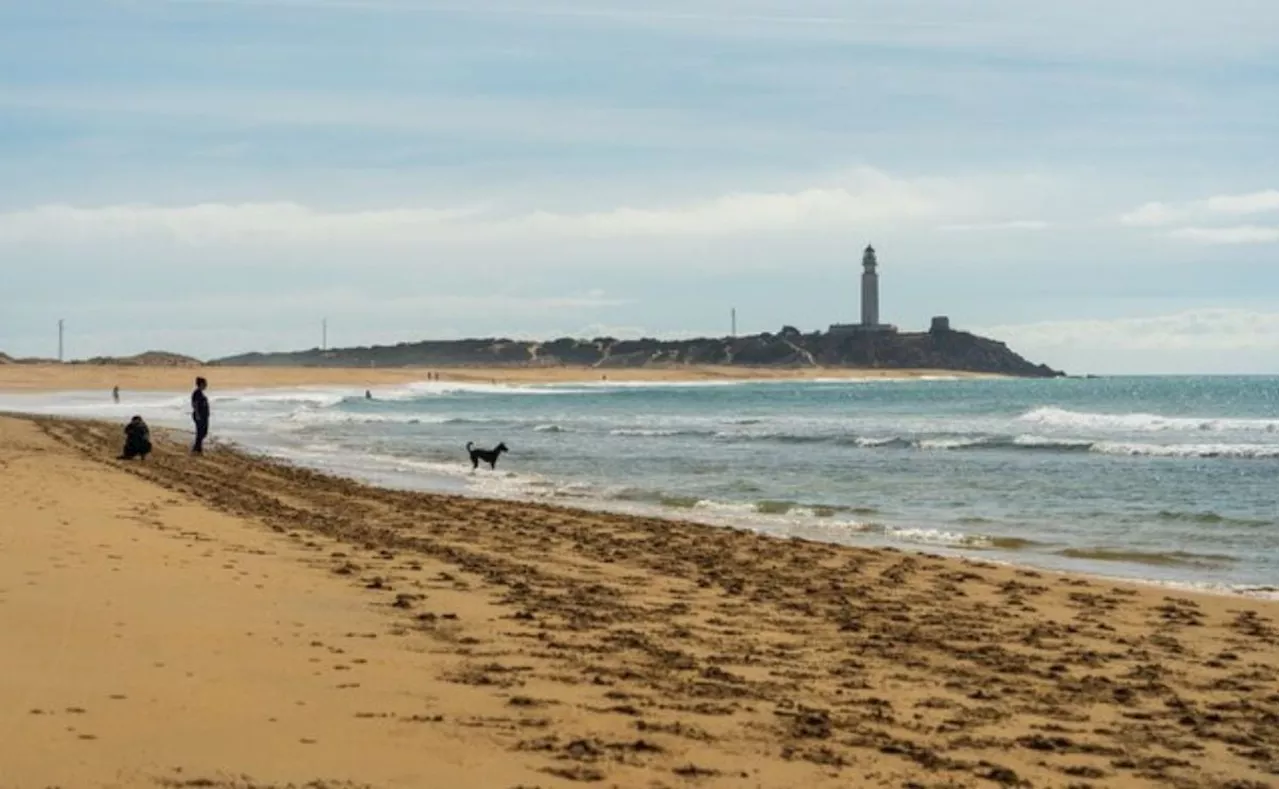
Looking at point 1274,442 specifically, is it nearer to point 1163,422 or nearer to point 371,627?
point 1163,422

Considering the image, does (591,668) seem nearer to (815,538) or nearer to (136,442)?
(815,538)

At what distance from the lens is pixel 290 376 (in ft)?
393

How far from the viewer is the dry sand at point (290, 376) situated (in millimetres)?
87125

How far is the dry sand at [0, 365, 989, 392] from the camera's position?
3430 inches

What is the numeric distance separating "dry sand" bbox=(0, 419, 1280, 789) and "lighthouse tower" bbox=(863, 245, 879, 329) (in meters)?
171

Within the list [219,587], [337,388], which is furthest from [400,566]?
[337,388]

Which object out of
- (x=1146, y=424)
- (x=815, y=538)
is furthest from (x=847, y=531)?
(x=1146, y=424)

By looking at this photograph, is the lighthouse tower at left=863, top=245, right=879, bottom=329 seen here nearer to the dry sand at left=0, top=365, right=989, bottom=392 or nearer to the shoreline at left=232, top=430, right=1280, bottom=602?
the dry sand at left=0, top=365, right=989, bottom=392

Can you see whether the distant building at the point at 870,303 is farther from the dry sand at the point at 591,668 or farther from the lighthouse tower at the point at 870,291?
the dry sand at the point at 591,668

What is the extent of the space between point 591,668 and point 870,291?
615 ft

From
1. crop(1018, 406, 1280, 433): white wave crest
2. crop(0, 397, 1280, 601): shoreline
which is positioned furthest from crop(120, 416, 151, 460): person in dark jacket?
crop(1018, 406, 1280, 433): white wave crest

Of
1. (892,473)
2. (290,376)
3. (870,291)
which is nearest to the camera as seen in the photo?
(892,473)

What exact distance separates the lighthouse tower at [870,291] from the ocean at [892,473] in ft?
413

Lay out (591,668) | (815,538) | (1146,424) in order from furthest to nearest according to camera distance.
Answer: (1146,424)
(815,538)
(591,668)
